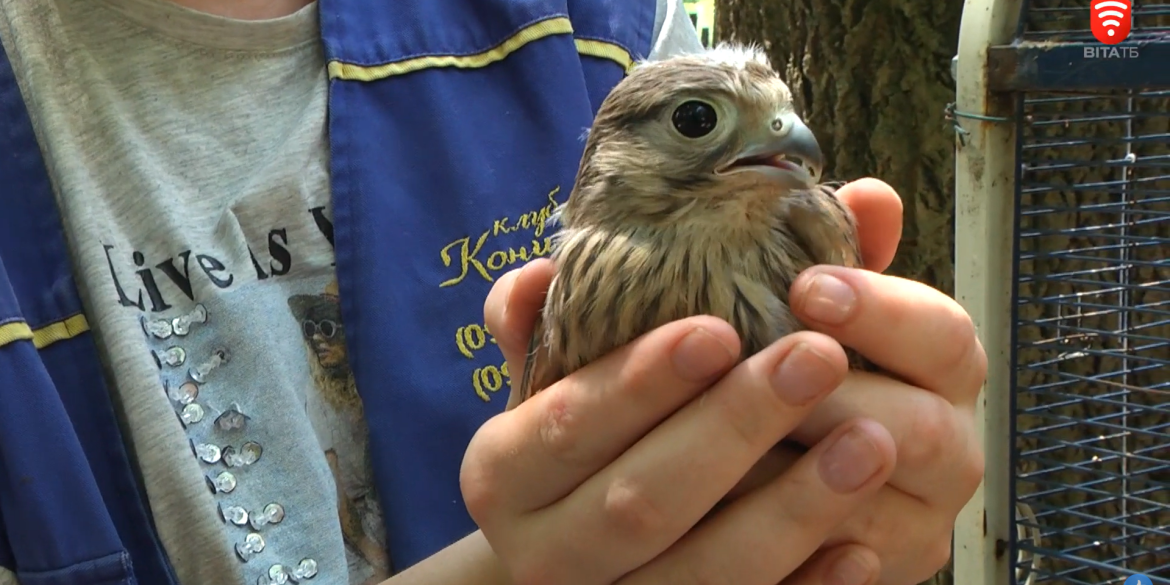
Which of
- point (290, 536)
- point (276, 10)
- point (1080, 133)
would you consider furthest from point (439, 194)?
point (1080, 133)

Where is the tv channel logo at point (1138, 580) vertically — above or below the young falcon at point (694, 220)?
below

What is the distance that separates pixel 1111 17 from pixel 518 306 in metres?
1.71

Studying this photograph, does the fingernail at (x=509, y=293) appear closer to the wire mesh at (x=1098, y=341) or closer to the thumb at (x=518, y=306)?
the thumb at (x=518, y=306)

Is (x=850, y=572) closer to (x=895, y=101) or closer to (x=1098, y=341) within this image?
(x=1098, y=341)

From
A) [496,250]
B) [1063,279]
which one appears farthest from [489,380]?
[1063,279]

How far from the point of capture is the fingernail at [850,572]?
1.29 m

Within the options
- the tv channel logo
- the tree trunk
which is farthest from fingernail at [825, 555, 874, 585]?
the tree trunk

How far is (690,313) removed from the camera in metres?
1.40

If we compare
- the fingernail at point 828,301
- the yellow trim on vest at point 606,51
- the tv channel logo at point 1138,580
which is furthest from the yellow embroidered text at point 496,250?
the tv channel logo at point 1138,580

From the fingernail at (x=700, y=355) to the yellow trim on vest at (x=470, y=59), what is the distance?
99cm

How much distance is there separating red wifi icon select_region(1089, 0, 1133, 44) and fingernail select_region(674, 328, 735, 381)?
1.55 metres

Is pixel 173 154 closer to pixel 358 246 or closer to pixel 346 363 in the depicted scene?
pixel 358 246

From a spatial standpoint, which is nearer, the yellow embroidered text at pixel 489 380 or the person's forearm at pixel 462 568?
the person's forearm at pixel 462 568

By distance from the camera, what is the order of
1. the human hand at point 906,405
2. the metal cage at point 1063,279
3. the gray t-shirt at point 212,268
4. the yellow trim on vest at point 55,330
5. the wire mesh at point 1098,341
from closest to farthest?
the human hand at point 906,405, the yellow trim on vest at point 55,330, the gray t-shirt at point 212,268, the metal cage at point 1063,279, the wire mesh at point 1098,341
